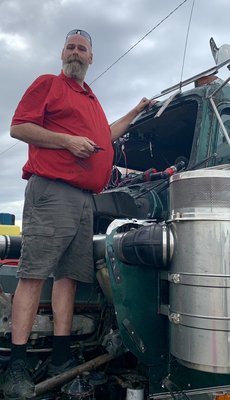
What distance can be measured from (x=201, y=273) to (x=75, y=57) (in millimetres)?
1700

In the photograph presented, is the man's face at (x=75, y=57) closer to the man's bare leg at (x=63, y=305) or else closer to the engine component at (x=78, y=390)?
the man's bare leg at (x=63, y=305)

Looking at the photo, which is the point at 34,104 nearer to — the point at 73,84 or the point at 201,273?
the point at 73,84

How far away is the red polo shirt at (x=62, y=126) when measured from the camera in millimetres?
2576

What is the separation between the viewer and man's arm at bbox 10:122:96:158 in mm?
2506

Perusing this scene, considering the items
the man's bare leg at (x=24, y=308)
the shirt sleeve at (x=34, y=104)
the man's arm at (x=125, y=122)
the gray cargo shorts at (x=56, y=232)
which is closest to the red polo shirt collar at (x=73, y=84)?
the shirt sleeve at (x=34, y=104)

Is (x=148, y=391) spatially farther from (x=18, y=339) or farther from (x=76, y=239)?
(x=76, y=239)

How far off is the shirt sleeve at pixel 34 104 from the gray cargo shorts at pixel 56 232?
353mm

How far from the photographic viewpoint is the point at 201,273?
6.11ft

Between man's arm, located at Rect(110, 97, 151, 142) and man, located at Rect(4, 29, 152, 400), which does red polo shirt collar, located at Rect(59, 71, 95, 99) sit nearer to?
man, located at Rect(4, 29, 152, 400)

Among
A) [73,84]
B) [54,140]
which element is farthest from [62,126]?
[73,84]

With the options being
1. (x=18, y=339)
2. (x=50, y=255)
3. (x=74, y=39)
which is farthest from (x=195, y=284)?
(x=74, y=39)

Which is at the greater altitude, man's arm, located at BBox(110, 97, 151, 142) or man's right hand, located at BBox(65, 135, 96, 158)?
man's arm, located at BBox(110, 97, 151, 142)

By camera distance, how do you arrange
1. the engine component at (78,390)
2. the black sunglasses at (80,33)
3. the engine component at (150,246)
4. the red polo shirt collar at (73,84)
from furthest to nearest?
the black sunglasses at (80,33)
the red polo shirt collar at (73,84)
the engine component at (78,390)
the engine component at (150,246)

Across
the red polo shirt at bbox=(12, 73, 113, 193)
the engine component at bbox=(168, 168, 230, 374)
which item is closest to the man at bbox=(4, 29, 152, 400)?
the red polo shirt at bbox=(12, 73, 113, 193)
